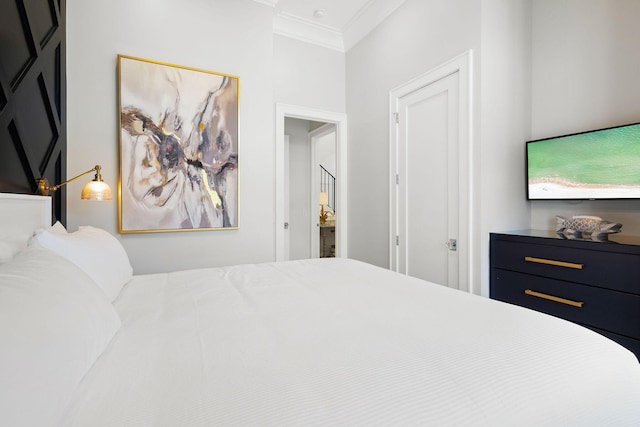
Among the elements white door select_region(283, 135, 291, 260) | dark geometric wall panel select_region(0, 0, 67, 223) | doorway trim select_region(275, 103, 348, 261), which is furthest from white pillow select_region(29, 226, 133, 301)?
white door select_region(283, 135, 291, 260)

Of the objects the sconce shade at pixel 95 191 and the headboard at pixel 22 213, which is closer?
the headboard at pixel 22 213

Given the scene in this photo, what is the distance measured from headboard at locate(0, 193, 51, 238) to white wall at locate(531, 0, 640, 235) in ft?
10.5

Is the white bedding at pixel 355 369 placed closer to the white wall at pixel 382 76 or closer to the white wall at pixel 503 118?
the white wall at pixel 503 118

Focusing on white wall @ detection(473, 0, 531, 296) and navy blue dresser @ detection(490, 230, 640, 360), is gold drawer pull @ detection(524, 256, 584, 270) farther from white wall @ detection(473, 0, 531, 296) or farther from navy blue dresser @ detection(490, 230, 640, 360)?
white wall @ detection(473, 0, 531, 296)

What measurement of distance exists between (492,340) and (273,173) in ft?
7.67

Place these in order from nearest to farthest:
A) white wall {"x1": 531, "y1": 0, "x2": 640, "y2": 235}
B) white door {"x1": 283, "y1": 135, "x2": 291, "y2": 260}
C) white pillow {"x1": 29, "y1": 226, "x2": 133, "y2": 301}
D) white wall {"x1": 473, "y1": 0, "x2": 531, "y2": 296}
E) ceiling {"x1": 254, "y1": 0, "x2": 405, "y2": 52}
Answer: white pillow {"x1": 29, "y1": 226, "x2": 133, "y2": 301}
white wall {"x1": 531, "y1": 0, "x2": 640, "y2": 235}
white wall {"x1": 473, "y1": 0, "x2": 531, "y2": 296}
ceiling {"x1": 254, "y1": 0, "x2": 405, "y2": 52}
white door {"x1": 283, "y1": 135, "x2": 291, "y2": 260}

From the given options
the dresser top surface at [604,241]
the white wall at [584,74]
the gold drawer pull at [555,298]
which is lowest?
the gold drawer pull at [555,298]

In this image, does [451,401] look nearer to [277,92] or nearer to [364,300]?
[364,300]

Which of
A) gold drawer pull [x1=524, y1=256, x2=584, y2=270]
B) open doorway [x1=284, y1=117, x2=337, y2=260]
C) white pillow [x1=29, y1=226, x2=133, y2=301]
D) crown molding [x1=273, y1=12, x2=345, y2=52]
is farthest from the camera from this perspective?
open doorway [x1=284, y1=117, x2=337, y2=260]

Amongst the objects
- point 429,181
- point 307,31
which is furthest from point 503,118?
point 307,31

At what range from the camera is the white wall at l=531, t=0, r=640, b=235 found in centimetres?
186

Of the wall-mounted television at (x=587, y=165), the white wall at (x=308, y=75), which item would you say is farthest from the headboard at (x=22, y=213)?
the wall-mounted television at (x=587, y=165)

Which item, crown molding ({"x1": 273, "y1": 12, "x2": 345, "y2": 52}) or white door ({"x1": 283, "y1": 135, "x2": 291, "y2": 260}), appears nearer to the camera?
crown molding ({"x1": 273, "y1": 12, "x2": 345, "y2": 52})

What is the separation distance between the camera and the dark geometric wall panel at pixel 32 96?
4.33ft
